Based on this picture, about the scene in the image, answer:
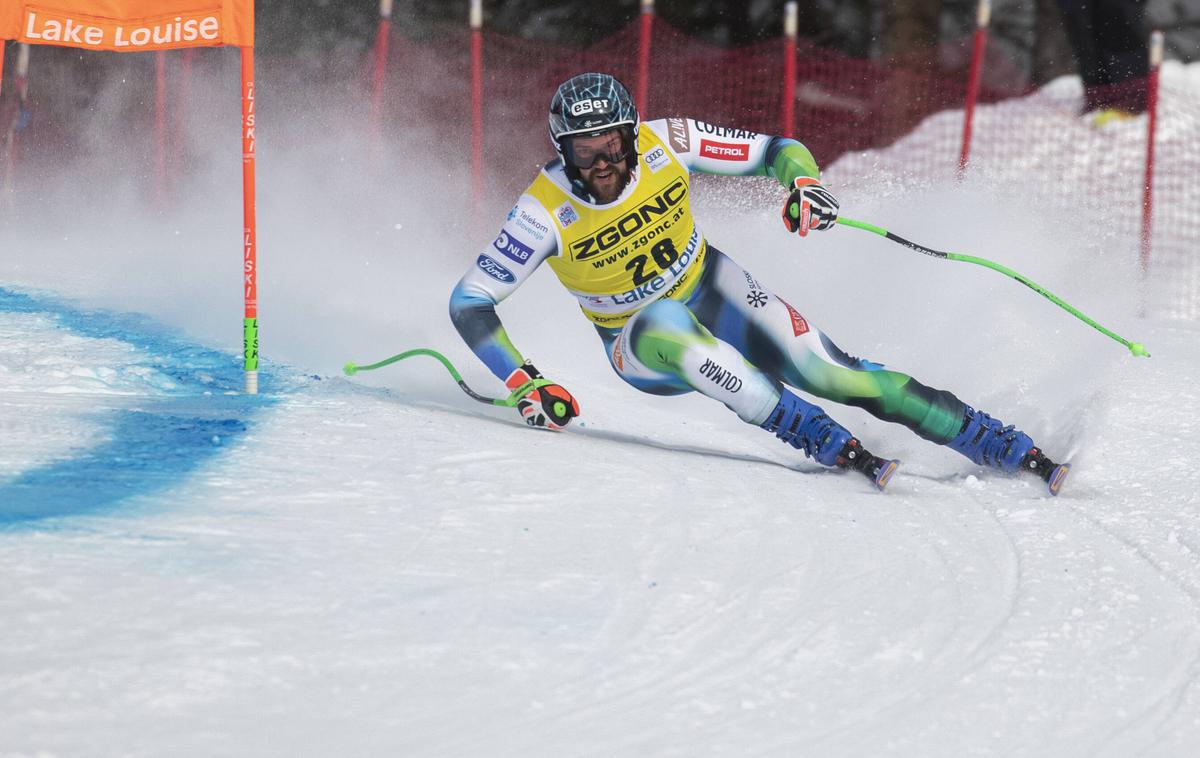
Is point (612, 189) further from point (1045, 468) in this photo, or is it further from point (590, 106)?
point (1045, 468)

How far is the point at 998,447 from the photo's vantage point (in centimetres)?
451

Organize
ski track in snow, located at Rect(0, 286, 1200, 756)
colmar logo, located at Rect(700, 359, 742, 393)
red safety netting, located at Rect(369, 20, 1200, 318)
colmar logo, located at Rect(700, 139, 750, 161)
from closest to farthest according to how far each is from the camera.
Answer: ski track in snow, located at Rect(0, 286, 1200, 756) < colmar logo, located at Rect(700, 359, 742, 393) < colmar logo, located at Rect(700, 139, 750, 161) < red safety netting, located at Rect(369, 20, 1200, 318)

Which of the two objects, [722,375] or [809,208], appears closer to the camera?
[722,375]

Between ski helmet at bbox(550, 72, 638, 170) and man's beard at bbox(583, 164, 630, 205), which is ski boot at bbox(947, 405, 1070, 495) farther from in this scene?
ski helmet at bbox(550, 72, 638, 170)

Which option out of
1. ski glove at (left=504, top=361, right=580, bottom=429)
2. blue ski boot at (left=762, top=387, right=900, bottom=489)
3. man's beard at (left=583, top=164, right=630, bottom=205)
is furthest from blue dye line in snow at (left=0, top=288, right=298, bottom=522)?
blue ski boot at (left=762, top=387, right=900, bottom=489)

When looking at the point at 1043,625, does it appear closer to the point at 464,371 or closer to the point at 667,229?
the point at 667,229

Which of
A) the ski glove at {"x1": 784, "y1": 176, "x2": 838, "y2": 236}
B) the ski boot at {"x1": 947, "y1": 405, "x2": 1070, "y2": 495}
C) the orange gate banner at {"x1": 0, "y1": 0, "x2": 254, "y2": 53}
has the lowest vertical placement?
the ski boot at {"x1": 947, "y1": 405, "x2": 1070, "y2": 495}

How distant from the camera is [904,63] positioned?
47.5 ft

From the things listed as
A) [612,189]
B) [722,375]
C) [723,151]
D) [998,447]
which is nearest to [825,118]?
[723,151]

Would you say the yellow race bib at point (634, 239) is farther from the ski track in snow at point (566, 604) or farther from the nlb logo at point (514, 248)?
the ski track in snow at point (566, 604)

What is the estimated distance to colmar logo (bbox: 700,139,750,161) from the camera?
4.97 metres

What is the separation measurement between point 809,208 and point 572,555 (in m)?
1.88

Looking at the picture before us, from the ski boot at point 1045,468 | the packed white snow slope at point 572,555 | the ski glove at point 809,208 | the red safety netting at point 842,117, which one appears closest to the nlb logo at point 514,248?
the packed white snow slope at point 572,555

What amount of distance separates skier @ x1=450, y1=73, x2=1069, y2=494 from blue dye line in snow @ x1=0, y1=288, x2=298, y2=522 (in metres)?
0.99
